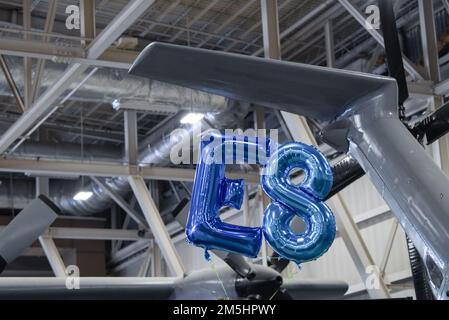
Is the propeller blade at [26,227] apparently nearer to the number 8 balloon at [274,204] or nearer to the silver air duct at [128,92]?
the silver air duct at [128,92]

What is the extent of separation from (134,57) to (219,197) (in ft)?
24.1

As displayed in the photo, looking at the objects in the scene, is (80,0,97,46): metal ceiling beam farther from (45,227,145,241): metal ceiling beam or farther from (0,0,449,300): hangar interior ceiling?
(45,227,145,241): metal ceiling beam

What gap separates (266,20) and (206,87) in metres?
7.93

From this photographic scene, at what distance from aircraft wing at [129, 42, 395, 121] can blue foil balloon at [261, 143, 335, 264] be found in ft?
1.20

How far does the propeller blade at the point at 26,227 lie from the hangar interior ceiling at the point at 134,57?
223 cm

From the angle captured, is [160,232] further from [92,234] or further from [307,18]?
[92,234]

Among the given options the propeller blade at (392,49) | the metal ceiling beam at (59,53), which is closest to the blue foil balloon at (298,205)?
the propeller blade at (392,49)

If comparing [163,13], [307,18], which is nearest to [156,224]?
[163,13]

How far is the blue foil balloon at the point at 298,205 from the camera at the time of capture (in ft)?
16.3

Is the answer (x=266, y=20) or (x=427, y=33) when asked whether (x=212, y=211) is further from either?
(x=427, y=33)

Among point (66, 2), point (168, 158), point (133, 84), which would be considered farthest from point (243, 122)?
point (66, 2)

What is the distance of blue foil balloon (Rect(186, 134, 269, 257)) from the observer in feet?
16.7

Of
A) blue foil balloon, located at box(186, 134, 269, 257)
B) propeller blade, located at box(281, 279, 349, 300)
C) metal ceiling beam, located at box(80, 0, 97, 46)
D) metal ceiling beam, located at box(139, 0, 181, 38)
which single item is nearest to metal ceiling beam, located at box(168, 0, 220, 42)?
metal ceiling beam, located at box(139, 0, 181, 38)

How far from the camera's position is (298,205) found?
5.05 metres
